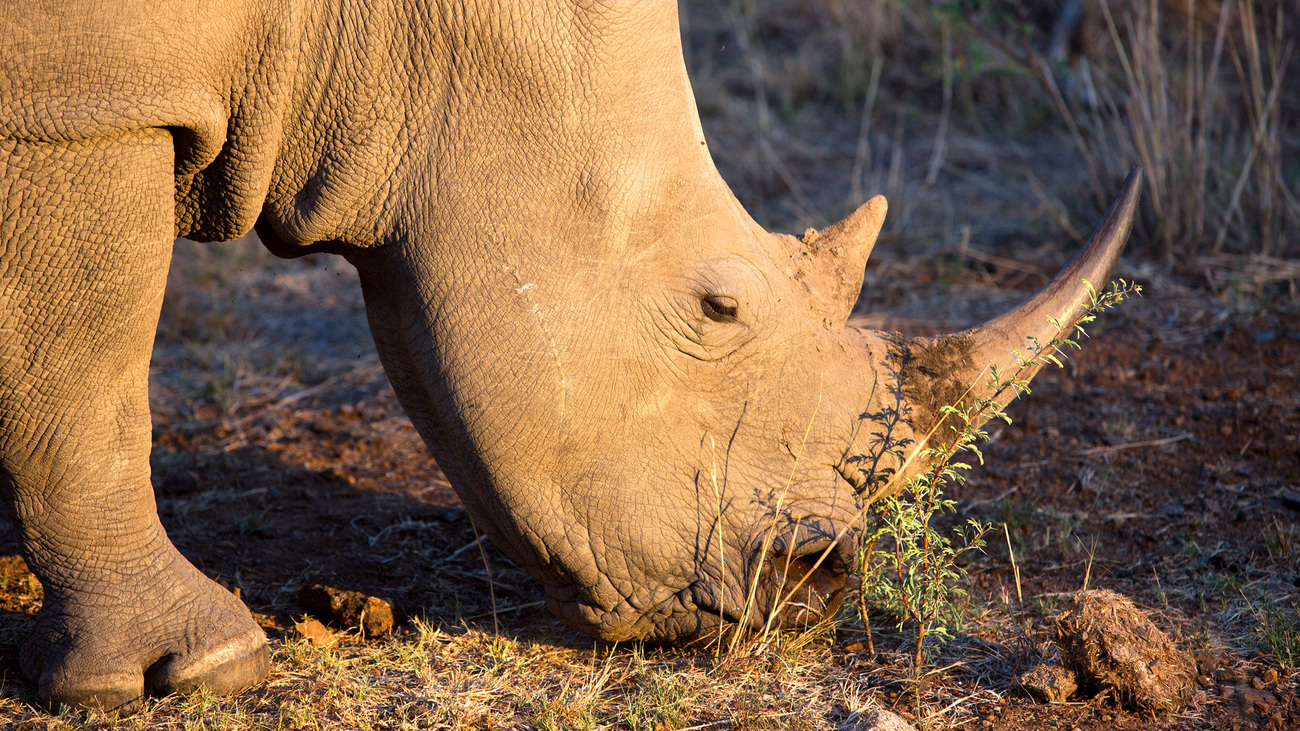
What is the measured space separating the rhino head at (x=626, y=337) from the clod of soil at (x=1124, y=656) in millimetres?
536

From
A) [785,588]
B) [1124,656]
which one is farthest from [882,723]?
[1124,656]

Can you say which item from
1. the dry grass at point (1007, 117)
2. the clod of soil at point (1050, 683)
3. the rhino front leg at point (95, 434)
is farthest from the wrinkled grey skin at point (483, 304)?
the dry grass at point (1007, 117)

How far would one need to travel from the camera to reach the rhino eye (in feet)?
8.77

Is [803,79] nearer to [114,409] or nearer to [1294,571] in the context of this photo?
[1294,571]

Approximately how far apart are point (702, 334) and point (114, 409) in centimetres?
133

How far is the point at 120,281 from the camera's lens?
2.47 m

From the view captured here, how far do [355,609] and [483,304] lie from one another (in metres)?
1.09

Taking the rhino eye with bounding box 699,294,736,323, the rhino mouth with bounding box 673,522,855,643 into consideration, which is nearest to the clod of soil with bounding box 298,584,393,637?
the rhino mouth with bounding box 673,522,855,643

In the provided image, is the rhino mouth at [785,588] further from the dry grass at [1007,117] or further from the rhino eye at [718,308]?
the dry grass at [1007,117]

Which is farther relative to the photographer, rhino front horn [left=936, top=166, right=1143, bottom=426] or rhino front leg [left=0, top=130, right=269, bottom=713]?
rhino front horn [left=936, top=166, right=1143, bottom=426]

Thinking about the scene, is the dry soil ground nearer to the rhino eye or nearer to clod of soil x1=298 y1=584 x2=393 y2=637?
clod of soil x1=298 y1=584 x2=393 y2=637

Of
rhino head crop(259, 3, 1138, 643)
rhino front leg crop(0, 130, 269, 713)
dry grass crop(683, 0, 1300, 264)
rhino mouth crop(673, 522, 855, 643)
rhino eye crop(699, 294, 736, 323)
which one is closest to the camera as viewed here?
rhino front leg crop(0, 130, 269, 713)

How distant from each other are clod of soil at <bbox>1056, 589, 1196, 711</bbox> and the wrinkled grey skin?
544 mm

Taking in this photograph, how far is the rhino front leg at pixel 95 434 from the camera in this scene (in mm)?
2375
